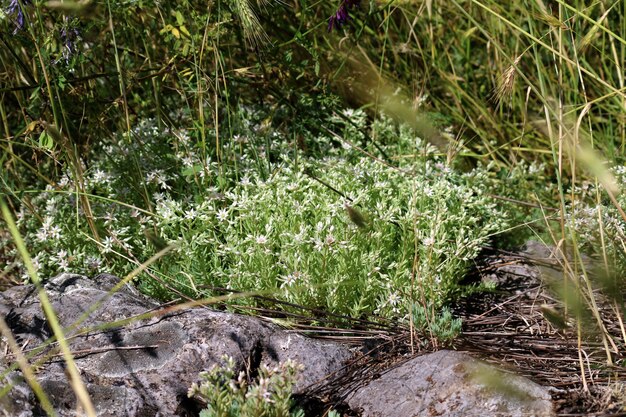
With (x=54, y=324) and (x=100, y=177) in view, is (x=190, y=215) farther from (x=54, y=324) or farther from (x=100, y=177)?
(x=54, y=324)

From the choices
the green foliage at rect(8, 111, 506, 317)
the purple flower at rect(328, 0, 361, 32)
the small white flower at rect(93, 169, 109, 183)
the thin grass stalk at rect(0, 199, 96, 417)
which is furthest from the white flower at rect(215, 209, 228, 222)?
the thin grass stalk at rect(0, 199, 96, 417)

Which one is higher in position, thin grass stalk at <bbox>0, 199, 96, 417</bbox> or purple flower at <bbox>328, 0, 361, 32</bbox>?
purple flower at <bbox>328, 0, 361, 32</bbox>

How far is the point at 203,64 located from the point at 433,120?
1175mm

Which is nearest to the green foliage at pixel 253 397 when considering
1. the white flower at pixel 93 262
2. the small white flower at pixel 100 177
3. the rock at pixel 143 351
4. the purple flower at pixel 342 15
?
the rock at pixel 143 351

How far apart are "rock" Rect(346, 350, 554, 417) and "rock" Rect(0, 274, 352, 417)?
229mm

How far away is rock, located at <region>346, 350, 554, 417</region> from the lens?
2.19m

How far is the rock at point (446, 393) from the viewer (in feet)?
7.18

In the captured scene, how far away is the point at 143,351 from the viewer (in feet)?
8.43

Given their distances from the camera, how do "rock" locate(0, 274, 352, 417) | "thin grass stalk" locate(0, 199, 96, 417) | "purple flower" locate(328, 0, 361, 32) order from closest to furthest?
"thin grass stalk" locate(0, 199, 96, 417) < "rock" locate(0, 274, 352, 417) < "purple flower" locate(328, 0, 361, 32)

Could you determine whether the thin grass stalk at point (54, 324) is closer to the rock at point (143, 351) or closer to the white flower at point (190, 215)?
the rock at point (143, 351)

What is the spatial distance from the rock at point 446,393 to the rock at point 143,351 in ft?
0.75

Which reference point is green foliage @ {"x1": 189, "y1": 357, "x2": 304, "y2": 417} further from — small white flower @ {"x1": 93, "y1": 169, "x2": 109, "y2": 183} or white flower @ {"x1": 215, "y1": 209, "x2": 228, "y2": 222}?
small white flower @ {"x1": 93, "y1": 169, "x2": 109, "y2": 183}

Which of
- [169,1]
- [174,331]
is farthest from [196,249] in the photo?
[169,1]

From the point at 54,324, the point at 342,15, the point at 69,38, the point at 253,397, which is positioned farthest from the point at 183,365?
the point at 342,15
